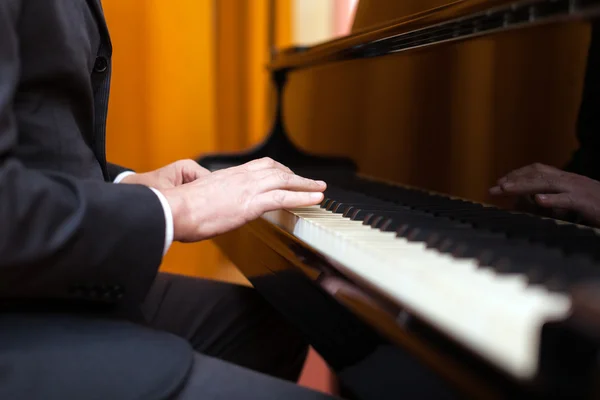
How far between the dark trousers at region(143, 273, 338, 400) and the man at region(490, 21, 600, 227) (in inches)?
20.5

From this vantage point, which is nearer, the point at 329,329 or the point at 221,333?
the point at 329,329

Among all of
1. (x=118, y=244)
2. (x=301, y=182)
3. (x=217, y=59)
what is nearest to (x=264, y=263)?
(x=301, y=182)

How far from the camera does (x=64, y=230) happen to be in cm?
60

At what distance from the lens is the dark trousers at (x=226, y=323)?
3.27ft

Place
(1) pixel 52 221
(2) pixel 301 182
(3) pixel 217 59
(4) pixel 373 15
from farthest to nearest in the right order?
(3) pixel 217 59, (4) pixel 373 15, (2) pixel 301 182, (1) pixel 52 221

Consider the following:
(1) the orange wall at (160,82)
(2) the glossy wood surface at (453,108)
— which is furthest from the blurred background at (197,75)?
(2) the glossy wood surface at (453,108)

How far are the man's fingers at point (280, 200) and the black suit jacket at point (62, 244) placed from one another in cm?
13

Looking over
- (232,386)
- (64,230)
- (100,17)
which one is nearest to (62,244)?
(64,230)

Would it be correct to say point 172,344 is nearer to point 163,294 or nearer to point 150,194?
point 150,194

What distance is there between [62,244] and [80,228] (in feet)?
0.08

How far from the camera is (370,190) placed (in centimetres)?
101

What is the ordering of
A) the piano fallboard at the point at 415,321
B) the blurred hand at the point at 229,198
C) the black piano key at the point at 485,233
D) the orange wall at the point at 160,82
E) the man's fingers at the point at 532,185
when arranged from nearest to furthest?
the piano fallboard at the point at 415,321
the black piano key at the point at 485,233
the blurred hand at the point at 229,198
the man's fingers at the point at 532,185
the orange wall at the point at 160,82

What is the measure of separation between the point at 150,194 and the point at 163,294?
0.41m

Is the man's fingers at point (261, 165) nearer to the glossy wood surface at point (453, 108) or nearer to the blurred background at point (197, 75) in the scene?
the glossy wood surface at point (453, 108)
